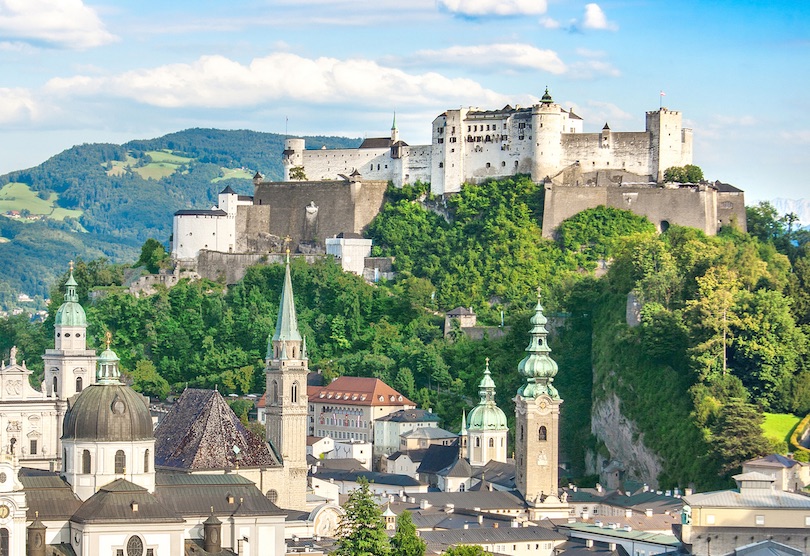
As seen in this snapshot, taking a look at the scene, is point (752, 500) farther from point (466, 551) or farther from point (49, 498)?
point (49, 498)

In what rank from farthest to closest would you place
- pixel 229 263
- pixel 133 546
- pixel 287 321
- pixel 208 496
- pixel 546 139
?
pixel 229 263, pixel 546 139, pixel 287 321, pixel 208 496, pixel 133 546

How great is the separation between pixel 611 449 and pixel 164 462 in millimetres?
27226

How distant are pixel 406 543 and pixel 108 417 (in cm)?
1040

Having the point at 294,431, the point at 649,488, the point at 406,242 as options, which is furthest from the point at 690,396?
the point at 406,242

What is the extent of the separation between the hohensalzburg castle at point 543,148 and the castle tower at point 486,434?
934 inches

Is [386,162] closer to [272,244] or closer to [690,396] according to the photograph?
[272,244]

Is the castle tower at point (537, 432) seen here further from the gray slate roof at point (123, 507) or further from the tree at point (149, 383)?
the tree at point (149, 383)

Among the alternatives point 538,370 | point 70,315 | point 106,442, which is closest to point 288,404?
point 538,370

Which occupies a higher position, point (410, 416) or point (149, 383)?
point (149, 383)

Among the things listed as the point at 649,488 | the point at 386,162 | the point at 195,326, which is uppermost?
A: the point at 386,162

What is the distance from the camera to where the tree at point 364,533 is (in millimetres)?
66875

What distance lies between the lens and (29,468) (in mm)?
82812

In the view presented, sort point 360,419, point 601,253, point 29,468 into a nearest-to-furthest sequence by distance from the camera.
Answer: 1. point 29,468
2. point 360,419
3. point 601,253

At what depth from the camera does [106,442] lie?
69.1 m
